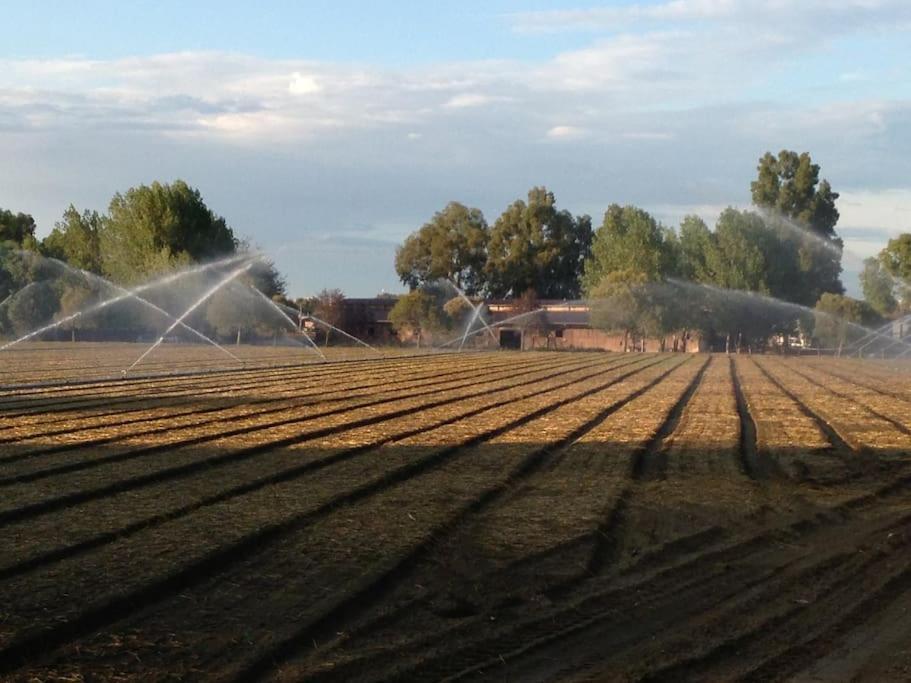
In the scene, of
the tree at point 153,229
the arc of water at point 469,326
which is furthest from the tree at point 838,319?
the tree at point 153,229

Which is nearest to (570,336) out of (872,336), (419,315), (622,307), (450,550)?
(622,307)

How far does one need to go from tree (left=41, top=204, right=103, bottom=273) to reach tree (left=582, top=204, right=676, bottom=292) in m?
43.4

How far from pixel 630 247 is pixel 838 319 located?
2906 centimetres

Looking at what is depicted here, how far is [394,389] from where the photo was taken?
32.2 metres

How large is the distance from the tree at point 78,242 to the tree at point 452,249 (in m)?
37.7

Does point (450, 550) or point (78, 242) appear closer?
point (450, 550)

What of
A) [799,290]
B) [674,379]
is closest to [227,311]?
[674,379]

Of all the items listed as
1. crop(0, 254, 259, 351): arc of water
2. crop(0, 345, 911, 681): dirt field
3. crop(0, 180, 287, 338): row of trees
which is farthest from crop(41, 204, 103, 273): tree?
crop(0, 345, 911, 681): dirt field

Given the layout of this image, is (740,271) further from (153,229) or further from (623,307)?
(153,229)

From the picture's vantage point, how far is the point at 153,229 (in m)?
90.8

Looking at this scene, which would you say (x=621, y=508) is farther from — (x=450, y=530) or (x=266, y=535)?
(x=266, y=535)

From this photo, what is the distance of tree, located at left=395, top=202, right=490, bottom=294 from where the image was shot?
428 ft

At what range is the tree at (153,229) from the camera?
8994 centimetres

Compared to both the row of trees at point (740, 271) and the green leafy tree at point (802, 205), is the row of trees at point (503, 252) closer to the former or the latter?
the row of trees at point (740, 271)
